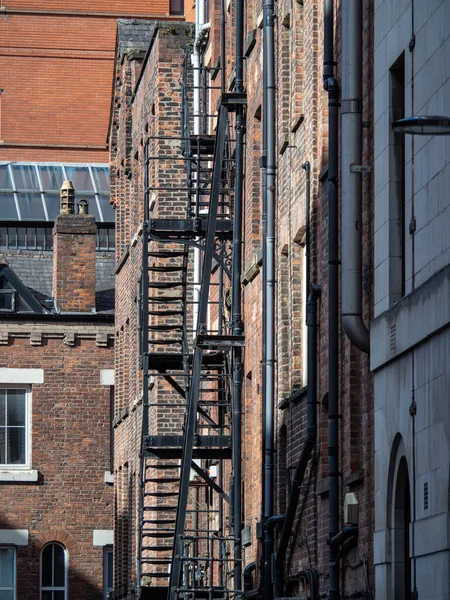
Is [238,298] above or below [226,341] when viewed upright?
above

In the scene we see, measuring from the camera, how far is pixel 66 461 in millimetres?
40781

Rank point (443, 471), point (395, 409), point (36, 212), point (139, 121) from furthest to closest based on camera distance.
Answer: point (36, 212) → point (139, 121) → point (395, 409) → point (443, 471)

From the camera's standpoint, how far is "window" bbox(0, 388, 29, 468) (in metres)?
40.6

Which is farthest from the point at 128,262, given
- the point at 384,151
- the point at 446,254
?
the point at 446,254

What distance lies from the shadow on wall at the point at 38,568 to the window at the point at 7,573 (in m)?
0.11

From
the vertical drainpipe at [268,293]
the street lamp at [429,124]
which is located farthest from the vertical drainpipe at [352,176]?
the street lamp at [429,124]

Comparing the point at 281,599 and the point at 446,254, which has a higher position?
the point at 446,254

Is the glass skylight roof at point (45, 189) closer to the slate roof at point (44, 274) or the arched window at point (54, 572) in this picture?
the slate roof at point (44, 274)

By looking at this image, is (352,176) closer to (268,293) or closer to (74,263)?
(268,293)

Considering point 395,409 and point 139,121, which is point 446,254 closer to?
point 395,409

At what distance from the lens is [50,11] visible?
55812mm

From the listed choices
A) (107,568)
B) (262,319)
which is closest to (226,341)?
(262,319)

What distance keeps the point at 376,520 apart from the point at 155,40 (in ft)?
58.0

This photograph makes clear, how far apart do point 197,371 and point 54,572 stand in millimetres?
17556
